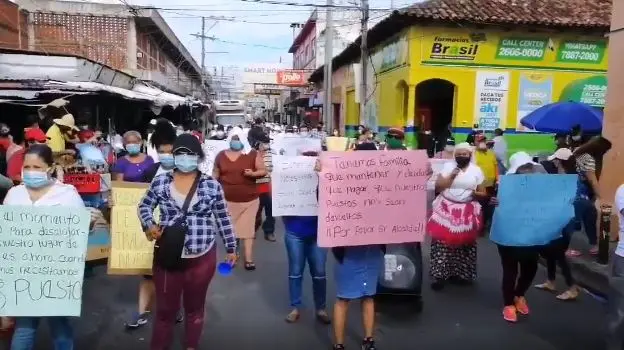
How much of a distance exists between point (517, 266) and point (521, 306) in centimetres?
42

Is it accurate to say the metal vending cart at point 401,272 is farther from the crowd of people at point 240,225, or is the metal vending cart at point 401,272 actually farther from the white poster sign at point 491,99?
the white poster sign at point 491,99

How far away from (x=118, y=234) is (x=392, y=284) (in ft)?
8.58

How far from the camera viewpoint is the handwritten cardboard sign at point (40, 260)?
3.61 metres

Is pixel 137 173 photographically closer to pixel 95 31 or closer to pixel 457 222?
pixel 457 222

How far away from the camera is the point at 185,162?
3834mm

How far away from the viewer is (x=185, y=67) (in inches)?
1874

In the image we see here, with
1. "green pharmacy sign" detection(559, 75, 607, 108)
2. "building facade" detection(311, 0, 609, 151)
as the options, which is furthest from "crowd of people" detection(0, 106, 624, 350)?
"green pharmacy sign" detection(559, 75, 607, 108)

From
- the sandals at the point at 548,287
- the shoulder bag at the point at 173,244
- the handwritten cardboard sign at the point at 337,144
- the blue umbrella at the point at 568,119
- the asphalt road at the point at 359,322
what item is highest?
the blue umbrella at the point at 568,119

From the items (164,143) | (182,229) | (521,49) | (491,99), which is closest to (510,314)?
(182,229)

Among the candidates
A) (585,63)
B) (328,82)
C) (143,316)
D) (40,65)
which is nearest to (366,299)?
(143,316)

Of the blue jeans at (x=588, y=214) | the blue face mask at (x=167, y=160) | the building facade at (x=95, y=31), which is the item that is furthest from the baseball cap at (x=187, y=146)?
the building facade at (x=95, y=31)

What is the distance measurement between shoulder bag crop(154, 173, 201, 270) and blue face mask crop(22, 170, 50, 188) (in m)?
0.82

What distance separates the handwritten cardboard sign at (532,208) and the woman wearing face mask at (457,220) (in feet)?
2.24

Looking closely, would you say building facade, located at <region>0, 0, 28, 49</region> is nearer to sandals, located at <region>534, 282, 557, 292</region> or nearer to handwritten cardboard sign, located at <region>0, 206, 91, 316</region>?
handwritten cardboard sign, located at <region>0, 206, 91, 316</region>
